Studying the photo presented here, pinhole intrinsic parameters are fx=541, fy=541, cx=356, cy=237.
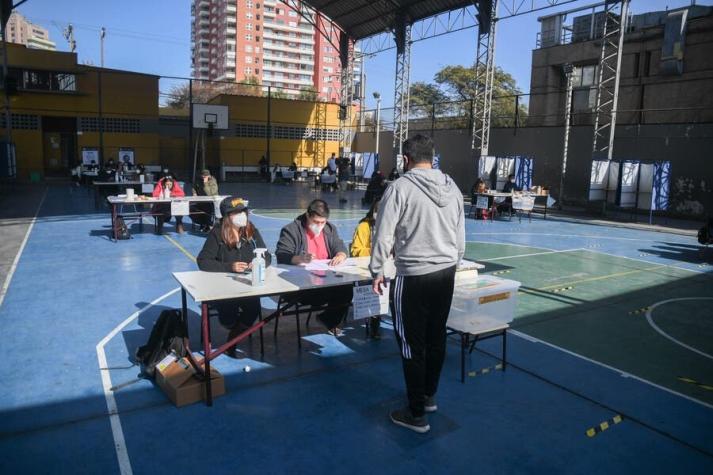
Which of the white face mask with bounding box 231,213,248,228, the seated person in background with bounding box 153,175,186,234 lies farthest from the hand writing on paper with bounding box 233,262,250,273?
the seated person in background with bounding box 153,175,186,234

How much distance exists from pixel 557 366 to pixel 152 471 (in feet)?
12.0

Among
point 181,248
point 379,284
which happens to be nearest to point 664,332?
point 379,284

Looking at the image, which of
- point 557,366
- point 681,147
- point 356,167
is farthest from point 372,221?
point 356,167

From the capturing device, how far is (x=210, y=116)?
101ft

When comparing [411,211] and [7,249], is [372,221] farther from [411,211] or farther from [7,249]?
[7,249]

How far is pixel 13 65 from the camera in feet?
92.6

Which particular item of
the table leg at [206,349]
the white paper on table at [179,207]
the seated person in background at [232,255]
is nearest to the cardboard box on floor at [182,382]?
the table leg at [206,349]

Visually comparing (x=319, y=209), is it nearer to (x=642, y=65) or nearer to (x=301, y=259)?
(x=301, y=259)

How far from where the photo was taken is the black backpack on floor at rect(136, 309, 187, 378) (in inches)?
180

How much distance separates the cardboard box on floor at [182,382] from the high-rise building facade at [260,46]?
9588 cm

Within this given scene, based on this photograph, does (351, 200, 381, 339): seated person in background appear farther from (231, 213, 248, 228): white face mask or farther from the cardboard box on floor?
the cardboard box on floor

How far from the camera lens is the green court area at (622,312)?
5284 mm

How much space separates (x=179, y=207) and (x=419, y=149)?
8.84 meters

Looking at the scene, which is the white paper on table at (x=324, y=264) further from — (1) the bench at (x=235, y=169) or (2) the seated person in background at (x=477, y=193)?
(1) the bench at (x=235, y=169)
